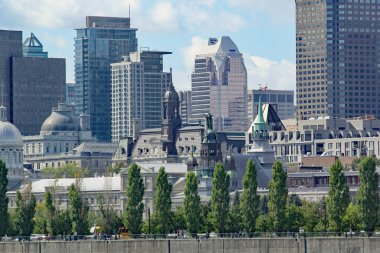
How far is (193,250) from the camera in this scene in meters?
186

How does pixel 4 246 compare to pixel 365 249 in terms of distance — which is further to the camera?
pixel 4 246

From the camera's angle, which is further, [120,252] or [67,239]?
[67,239]

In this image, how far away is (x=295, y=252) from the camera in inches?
7121

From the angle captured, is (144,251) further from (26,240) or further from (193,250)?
(26,240)

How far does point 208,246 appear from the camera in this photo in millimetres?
185625

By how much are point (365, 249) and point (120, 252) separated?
2032 centimetres

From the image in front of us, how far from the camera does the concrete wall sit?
179 meters

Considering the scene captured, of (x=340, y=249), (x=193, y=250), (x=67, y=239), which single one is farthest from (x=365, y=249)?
(x=67, y=239)

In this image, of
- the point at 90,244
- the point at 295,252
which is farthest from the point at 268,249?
the point at 90,244

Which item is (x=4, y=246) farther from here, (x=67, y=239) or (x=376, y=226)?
(x=376, y=226)

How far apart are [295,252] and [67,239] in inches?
1017

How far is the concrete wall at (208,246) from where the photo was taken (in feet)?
588

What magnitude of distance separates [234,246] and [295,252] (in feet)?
18.6

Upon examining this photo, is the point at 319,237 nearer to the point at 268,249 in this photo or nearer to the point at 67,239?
the point at 268,249
